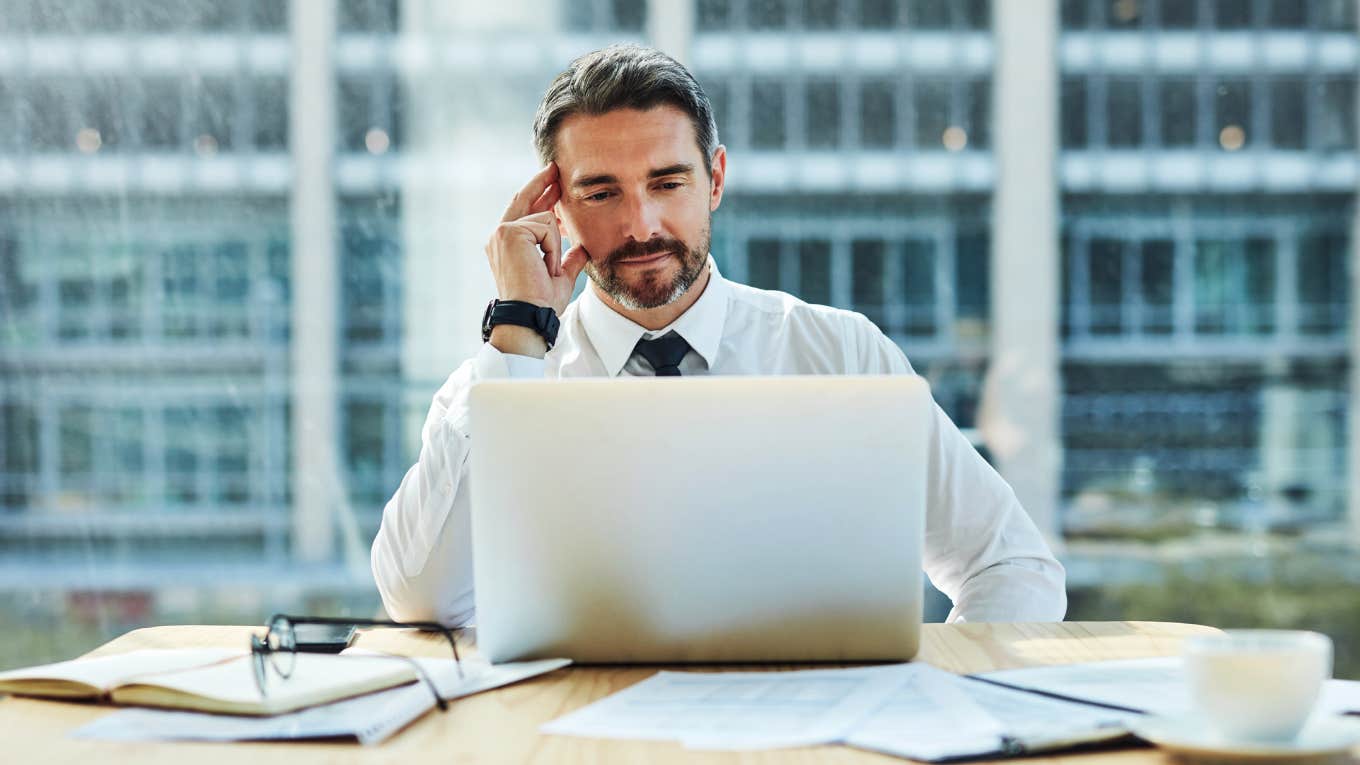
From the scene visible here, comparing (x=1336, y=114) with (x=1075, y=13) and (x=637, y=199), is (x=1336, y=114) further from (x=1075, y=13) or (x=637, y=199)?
(x=637, y=199)

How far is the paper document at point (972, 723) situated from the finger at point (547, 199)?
3.52 ft

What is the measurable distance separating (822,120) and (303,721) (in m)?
3.31

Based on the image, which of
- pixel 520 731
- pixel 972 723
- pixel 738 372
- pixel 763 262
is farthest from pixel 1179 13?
pixel 520 731

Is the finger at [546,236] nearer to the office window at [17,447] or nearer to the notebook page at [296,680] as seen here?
the notebook page at [296,680]

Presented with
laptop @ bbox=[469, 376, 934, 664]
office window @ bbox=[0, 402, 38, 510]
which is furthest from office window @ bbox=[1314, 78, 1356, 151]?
office window @ bbox=[0, 402, 38, 510]

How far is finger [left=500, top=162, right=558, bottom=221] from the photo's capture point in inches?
73.0

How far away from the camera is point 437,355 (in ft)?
13.1

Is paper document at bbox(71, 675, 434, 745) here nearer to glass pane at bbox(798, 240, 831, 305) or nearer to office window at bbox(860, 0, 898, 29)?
glass pane at bbox(798, 240, 831, 305)

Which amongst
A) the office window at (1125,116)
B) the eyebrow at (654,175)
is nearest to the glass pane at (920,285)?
the office window at (1125,116)

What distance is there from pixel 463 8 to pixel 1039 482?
2.34 metres

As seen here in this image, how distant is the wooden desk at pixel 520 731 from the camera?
0.82 meters

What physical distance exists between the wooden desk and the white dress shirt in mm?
341

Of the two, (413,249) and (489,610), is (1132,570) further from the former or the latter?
(489,610)

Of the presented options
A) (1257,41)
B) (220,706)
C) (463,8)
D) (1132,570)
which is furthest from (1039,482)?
(220,706)
